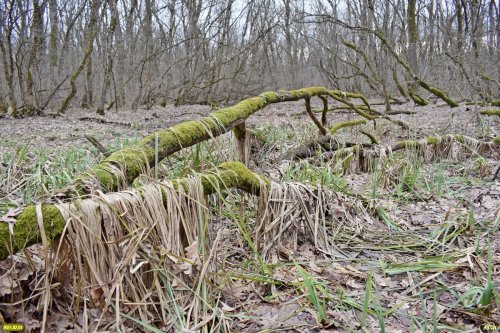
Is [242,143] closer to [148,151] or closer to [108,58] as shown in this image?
[148,151]

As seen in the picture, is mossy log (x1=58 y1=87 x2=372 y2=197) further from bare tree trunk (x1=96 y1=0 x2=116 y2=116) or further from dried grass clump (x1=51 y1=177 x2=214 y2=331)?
bare tree trunk (x1=96 y1=0 x2=116 y2=116)

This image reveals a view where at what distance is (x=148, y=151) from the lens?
2660mm

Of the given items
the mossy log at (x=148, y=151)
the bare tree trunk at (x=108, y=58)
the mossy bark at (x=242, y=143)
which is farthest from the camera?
the bare tree trunk at (x=108, y=58)

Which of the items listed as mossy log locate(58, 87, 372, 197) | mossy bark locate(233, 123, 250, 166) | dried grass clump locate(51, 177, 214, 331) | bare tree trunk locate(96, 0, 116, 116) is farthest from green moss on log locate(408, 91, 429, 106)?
dried grass clump locate(51, 177, 214, 331)

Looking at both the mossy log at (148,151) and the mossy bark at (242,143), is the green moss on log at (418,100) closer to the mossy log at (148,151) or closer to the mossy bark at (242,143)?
the mossy bark at (242,143)

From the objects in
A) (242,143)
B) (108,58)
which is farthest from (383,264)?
(108,58)

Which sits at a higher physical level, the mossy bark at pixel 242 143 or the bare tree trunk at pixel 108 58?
the bare tree trunk at pixel 108 58

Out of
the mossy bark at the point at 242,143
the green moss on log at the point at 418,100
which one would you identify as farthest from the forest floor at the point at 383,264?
the green moss on log at the point at 418,100

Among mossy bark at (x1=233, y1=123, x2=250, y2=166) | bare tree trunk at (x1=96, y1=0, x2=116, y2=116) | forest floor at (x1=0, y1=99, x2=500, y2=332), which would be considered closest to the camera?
forest floor at (x1=0, y1=99, x2=500, y2=332)

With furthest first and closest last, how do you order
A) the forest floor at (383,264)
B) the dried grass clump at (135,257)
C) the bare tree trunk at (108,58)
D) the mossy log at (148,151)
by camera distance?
1. the bare tree trunk at (108,58)
2. the mossy log at (148,151)
3. the forest floor at (383,264)
4. the dried grass clump at (135,257)

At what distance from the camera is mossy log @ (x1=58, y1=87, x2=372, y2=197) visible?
218 centimetres

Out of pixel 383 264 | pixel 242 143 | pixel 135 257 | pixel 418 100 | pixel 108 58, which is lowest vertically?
pixel 383 264

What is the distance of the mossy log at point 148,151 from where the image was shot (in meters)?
2.18

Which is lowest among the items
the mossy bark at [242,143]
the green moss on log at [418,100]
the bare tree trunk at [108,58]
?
the mossy bark at [242,143]
